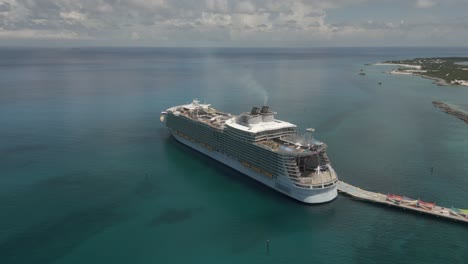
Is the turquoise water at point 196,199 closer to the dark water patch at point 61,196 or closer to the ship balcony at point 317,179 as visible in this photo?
the dark water patch at point 61,196

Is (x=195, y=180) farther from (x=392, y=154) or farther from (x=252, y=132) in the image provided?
(x=392, y=154)

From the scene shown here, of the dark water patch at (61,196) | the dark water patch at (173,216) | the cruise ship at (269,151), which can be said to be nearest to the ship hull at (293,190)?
the cruise ship at (269,151)

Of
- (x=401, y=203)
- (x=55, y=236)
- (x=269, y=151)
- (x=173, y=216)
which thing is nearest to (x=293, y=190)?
(x=269, y=151)

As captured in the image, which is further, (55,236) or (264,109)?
(264,109)

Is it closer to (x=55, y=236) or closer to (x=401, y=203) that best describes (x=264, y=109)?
(x=401, y=203)

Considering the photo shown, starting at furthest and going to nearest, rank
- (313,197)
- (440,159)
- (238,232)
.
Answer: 1. (440,159)
2. (313,197)
3. (238,232)

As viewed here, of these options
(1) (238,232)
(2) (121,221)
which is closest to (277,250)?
(1) (238,232)

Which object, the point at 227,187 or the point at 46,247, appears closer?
the point at 46,247
